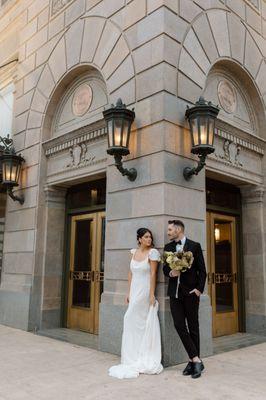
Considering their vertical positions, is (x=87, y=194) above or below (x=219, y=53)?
below

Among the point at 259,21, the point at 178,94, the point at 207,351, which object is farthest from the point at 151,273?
the point at 259,21

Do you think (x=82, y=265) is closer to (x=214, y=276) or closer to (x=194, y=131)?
(x=214, y=276)

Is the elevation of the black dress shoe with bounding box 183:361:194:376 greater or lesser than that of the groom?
lesser

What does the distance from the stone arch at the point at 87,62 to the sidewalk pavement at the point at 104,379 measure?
14.5ft

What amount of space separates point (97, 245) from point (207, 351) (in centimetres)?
Result: 306

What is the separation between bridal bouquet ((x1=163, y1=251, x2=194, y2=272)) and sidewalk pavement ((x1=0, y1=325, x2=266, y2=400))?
1.43 meters

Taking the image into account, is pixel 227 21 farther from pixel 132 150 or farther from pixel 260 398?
pixel 260 398

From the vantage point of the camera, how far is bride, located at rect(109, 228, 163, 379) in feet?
17.3

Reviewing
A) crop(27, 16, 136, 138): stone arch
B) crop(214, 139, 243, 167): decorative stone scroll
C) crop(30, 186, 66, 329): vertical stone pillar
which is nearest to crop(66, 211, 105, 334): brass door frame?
crop(30, 186, 66, 329): vertical stone pillar

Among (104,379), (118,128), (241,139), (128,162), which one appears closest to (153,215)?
(128,162)

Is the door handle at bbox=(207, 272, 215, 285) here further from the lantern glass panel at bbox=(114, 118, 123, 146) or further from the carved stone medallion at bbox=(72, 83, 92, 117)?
the carved stone medallion at bbox=(72, 83, 92, 117)

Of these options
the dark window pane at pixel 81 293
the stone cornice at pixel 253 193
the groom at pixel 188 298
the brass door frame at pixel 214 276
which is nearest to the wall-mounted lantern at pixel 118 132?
the groom at pixel 188 298

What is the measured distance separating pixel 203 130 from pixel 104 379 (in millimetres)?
3861

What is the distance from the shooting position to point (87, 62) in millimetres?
7879
